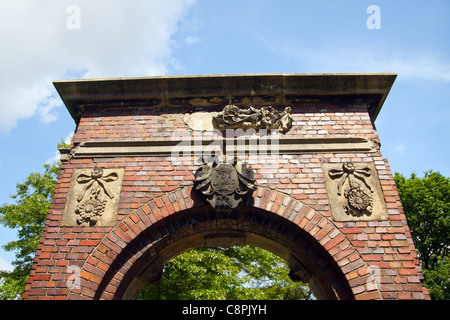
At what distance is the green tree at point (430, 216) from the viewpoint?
1447 centimetres

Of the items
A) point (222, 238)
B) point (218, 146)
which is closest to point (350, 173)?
point (218, 146)

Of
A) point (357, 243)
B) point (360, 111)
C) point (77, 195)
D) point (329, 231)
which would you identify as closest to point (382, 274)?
point (357, 243)

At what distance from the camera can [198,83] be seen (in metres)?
5.15

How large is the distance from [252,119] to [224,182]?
4.19 feet

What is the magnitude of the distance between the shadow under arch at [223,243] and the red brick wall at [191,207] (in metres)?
0.03

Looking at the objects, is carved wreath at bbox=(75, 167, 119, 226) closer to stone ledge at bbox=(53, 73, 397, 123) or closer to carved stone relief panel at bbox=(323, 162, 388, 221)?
stone ledge at bbox=(53, 73, 397, 123)

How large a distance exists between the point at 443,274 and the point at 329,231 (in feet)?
42.9

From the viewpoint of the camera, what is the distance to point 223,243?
15.9 feet

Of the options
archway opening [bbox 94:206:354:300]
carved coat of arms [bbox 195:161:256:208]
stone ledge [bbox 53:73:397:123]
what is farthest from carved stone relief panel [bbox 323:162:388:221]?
stone ledge [bbox 53:73:397:123]

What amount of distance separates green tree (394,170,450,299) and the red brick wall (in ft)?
41.3

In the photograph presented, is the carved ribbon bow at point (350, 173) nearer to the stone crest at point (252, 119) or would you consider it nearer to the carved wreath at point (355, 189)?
the carved wreath at point (355, 189)

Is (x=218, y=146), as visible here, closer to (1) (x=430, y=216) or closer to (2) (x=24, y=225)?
(2) (x=24, y=225)

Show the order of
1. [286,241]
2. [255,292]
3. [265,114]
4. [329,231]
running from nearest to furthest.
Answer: [329,231], [286,241], [265,114], [255,292]
